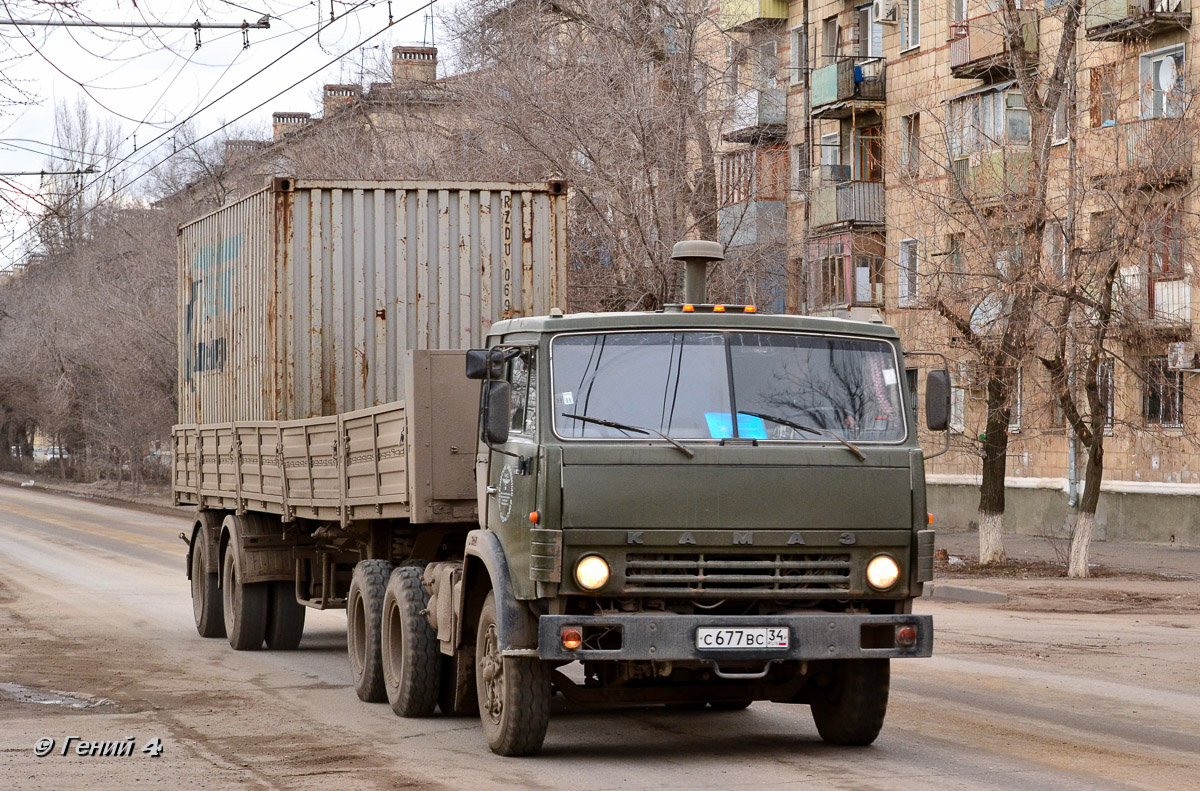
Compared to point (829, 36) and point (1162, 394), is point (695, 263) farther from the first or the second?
point (829, 36)

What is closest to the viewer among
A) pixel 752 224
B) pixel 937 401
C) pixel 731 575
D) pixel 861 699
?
pixel 731 575

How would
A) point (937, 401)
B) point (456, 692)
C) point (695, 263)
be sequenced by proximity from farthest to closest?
point (456, 692), point (695, 263), point (937, 401)

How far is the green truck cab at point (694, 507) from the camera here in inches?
311

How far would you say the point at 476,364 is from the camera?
334 inches

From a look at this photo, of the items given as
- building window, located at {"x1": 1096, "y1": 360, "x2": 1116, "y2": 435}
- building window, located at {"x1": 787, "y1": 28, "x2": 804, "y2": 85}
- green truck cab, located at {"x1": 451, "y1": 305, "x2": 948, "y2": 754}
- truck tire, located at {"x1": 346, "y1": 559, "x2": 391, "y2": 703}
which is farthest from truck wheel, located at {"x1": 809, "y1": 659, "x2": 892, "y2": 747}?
building window, located at {"x1": 787, "y1": 28, "x2": 804, "y2": 85}

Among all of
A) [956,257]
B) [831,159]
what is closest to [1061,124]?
[956,257]

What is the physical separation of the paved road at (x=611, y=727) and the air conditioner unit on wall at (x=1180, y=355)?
704cm

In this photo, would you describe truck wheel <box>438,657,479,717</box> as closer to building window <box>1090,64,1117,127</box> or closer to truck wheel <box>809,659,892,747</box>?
truck wheel <box>809,659,892,747</box>

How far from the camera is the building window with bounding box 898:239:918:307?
2316 centimetres

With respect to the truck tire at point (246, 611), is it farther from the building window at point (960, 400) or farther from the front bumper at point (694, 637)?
the building window at point (960, 400)

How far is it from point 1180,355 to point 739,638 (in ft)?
53.4

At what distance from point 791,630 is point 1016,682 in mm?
4379

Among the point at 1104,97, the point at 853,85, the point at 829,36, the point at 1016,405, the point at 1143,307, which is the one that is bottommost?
the point at 1016,405

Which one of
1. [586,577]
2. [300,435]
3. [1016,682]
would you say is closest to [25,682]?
[300,435]
